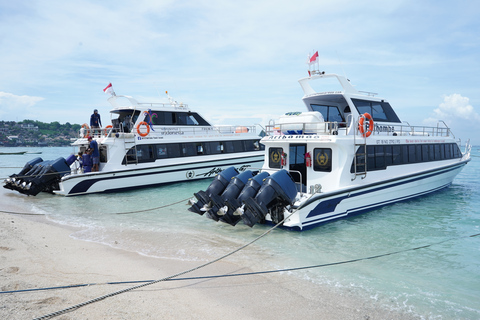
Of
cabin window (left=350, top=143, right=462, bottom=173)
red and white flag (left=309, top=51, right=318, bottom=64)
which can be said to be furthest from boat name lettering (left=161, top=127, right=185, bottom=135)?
cabin window (left=350, top=143, right=462, bottom=173)

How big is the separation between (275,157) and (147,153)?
736 centimetres

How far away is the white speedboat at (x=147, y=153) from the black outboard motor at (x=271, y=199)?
335 inches

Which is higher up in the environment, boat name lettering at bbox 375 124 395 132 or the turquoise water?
boat name lettering at bbox 375 124 395 132

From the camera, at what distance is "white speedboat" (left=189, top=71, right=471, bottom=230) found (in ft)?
24.7

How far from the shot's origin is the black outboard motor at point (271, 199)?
711cm

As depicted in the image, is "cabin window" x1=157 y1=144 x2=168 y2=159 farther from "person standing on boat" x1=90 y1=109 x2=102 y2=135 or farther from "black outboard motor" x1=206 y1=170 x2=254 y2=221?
"black outboard motor" x1=206 y1=170 x2=254 y2=221

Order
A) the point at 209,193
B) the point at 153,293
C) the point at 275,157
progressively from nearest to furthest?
the point at 153,293
the point at 209,193
the point at 275,157

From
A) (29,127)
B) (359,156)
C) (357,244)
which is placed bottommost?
(357,244)

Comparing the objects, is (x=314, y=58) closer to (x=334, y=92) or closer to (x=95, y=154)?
(x=334, y=92)

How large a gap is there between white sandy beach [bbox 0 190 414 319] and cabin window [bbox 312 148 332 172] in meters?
4.20

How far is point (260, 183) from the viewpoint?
305 inches

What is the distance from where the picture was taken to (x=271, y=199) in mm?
7215

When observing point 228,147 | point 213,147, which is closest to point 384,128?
point 228,147

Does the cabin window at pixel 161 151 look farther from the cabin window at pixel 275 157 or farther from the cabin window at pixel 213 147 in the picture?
the cabin window at pixel 275 157
